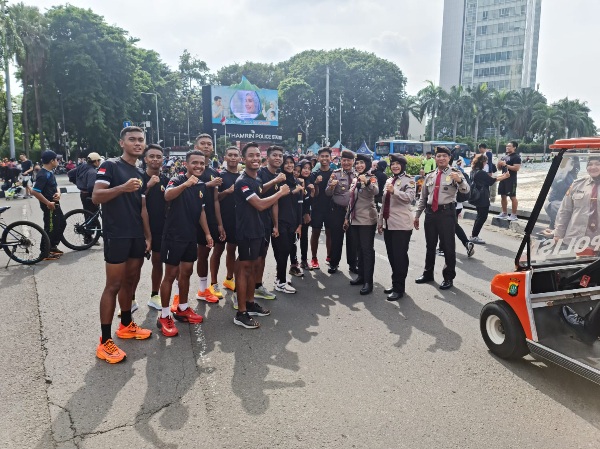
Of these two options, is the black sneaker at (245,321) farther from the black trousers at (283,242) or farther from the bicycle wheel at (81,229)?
the bicycle wheel at (81,229)

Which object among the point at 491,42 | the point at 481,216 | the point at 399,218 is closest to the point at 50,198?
the point at 399,218

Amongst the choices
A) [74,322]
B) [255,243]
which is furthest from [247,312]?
[74,322]

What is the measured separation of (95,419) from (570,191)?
3902 millimetres

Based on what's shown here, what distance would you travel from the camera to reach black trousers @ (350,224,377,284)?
19.1 feet

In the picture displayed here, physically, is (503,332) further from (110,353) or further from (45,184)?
(45,184)

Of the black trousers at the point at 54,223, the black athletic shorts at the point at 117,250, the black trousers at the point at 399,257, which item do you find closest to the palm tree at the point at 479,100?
the black trousers at the point at 399,257

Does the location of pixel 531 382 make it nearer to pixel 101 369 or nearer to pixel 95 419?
pixel 95 419

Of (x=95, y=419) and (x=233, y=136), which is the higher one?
(x=233, y=136)

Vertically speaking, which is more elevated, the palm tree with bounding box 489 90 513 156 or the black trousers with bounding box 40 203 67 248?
the palm tree with bounding box 489 90 513 156

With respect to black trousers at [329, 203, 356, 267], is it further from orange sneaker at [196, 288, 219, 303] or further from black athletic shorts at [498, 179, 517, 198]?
black athletic shorts at [498, 179, 517, 198]

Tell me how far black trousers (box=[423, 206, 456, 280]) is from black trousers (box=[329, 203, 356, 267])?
1163 mm

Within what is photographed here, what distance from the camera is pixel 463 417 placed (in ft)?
9.94

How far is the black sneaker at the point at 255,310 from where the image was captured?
499 cm

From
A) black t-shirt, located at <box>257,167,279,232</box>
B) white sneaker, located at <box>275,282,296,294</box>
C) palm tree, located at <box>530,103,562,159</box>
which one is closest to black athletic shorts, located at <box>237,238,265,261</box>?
black t-shirt, located at <box>257,167,279,232</box>
